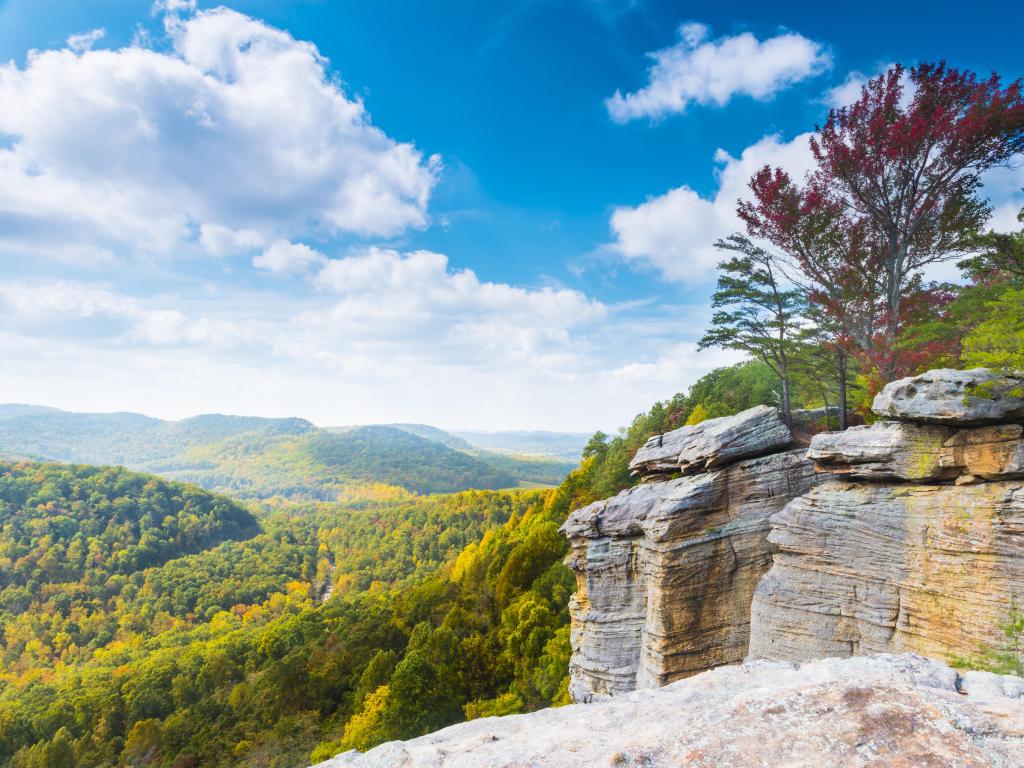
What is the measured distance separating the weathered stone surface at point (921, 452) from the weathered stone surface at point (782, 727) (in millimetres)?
7340

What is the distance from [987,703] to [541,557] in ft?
116

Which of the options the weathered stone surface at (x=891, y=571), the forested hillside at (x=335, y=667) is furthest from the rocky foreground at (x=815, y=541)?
the forested hillside at (x=335, y=667)

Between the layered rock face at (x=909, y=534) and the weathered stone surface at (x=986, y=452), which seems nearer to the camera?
the layered rock face at (x=909, y=534)

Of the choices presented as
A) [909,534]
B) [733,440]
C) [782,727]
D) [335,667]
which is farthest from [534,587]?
[782,727]

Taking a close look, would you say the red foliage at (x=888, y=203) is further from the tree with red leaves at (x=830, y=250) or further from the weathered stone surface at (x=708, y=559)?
the weathered stone surface at (x=708, y=559)

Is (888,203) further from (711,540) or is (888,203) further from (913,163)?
(711,540)

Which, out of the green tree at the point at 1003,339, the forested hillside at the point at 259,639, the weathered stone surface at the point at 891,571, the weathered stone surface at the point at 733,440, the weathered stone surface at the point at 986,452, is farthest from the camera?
the forested hillside at the point at 259,639

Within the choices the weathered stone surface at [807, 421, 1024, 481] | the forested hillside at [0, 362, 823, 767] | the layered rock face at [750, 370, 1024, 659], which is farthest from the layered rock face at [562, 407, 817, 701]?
the forested hillside at [0, 362, 823, 767]

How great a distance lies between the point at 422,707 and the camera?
31.0 metres

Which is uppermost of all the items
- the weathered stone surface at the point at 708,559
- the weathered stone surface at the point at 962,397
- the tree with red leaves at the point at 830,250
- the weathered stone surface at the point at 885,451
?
the tree with red leaves at the point at 830,250

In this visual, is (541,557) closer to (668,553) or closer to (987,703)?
(668,553)

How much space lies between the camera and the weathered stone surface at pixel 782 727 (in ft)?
17.7

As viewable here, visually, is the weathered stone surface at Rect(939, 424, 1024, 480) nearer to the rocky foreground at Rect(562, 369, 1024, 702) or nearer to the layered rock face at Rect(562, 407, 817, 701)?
the rocky foreground at Rect(562, 369, 1024, 702)

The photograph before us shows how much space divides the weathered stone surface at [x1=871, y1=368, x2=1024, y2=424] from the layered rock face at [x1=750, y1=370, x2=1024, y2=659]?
3 centimetres
